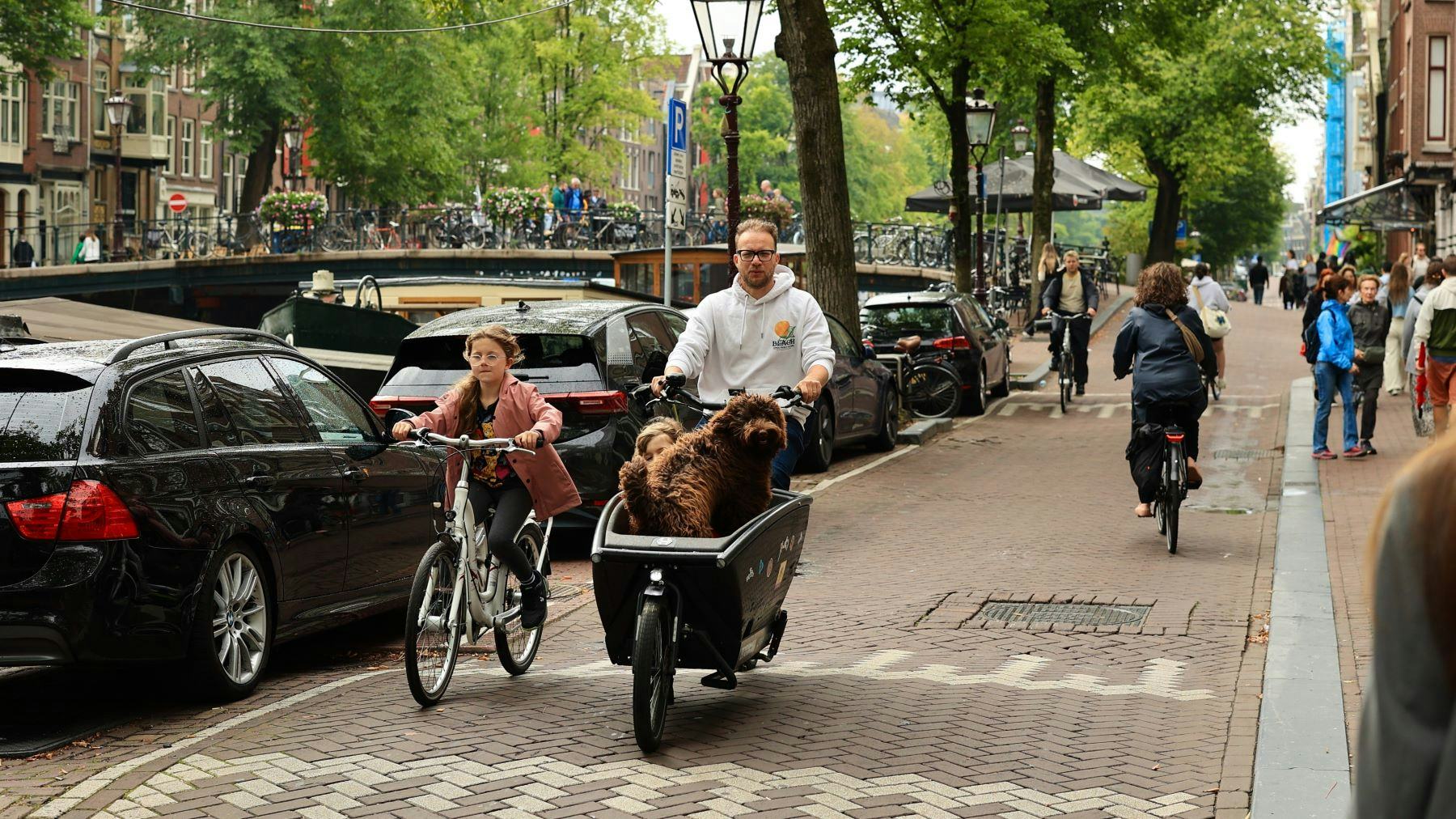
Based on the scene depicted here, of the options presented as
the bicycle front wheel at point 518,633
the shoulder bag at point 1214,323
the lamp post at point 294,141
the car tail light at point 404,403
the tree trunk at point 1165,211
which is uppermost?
the lamp post at point 294,141

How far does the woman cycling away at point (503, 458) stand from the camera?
22.4 ft

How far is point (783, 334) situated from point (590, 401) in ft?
10.4

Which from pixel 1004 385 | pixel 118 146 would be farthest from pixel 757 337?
pixel 118 146

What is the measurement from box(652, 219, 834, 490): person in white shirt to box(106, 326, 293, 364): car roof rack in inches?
71.5

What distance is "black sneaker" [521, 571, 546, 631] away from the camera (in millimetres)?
6898

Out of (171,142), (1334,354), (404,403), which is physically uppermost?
(171,142)

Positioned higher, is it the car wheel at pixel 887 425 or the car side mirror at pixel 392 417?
the car side mirror at pixel 392 417

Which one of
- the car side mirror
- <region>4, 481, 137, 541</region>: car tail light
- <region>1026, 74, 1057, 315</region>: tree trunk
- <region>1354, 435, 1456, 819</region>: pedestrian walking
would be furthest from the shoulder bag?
<region>1354, 435, 1456, 819</region>: pedestrian walking

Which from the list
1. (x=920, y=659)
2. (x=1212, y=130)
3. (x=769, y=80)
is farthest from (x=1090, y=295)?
(x=769, y=80)

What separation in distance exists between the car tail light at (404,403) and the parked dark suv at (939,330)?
10.00 metres

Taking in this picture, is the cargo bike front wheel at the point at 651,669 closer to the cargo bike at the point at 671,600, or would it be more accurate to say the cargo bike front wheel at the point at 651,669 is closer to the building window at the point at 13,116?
the cargo bike at the point at 671,600

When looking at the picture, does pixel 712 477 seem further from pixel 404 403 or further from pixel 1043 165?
pixel 1043 165

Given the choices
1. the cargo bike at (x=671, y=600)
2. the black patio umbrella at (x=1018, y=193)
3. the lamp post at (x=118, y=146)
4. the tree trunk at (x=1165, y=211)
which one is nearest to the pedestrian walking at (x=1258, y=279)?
the tree trunk at (x=1165, y=211)

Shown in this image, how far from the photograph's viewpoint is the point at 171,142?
2685 inches
